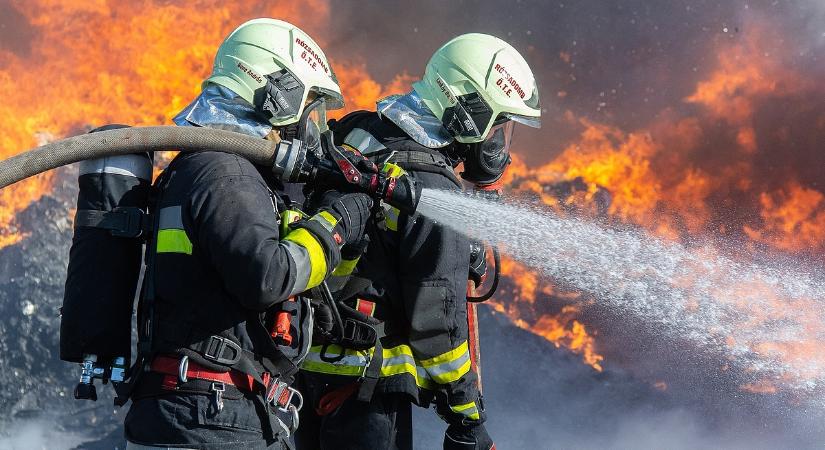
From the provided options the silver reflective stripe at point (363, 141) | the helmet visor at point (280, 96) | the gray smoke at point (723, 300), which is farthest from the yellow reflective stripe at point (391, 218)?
the gray smoke at point (723, 300)

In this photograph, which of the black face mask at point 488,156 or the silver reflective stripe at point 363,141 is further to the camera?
the black face mask at point 488,156

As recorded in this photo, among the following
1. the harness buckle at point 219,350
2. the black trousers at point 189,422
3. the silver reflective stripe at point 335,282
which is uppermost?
the silver reflective stripe at point 335,282

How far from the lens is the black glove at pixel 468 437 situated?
4090 mm

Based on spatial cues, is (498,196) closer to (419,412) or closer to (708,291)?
(419,412)

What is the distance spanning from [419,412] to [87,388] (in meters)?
6.67

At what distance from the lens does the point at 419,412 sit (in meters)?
9.42

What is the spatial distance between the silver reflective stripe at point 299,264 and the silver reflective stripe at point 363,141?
4.79 ft

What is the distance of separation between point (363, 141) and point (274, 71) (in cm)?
87

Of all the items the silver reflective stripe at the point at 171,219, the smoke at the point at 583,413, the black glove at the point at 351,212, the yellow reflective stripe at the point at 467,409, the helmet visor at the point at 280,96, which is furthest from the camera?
the smoke at the point at 583,413

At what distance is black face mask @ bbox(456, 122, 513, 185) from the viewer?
4.77 meters

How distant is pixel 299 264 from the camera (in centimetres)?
295

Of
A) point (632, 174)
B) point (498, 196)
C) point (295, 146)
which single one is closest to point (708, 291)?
point (632, 174)

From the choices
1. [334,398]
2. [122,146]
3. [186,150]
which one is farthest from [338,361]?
[122,146]

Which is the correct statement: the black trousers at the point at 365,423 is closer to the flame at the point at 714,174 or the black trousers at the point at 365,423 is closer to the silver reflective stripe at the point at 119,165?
the silver reflective stripe at the point at 119,165
